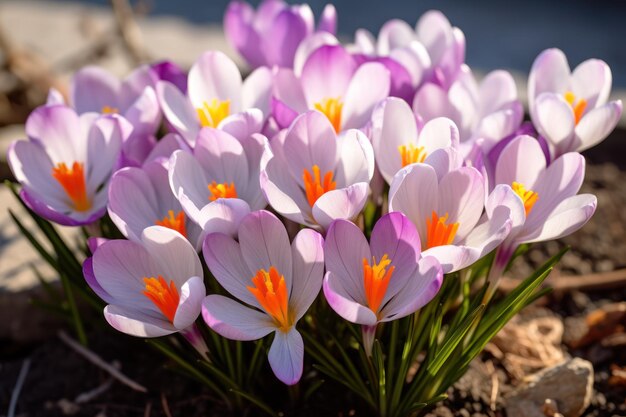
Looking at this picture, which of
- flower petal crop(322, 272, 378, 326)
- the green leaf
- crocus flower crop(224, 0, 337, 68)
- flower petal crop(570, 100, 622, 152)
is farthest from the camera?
crocus flower crop(224, 0, 337, 68)

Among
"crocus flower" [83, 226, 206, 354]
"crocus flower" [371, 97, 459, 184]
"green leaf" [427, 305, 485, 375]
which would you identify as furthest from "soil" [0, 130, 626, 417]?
"crocus flower" [371, 97, 459, 184]

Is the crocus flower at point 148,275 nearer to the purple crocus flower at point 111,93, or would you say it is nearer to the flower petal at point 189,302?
the flower petal at point 189,302

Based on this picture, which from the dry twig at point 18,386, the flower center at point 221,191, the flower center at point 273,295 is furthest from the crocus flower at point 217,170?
the dry twig at point 18,386

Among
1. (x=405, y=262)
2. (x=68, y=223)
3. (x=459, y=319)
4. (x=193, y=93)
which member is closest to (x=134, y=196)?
(x=68, y=223)

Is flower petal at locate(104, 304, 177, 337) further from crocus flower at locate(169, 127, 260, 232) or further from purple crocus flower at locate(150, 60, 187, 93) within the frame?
purple crocus flower at locate(150, 60, 187, 93)

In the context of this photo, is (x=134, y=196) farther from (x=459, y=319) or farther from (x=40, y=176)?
(x=459, y=319)

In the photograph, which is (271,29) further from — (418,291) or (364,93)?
(418,291)
